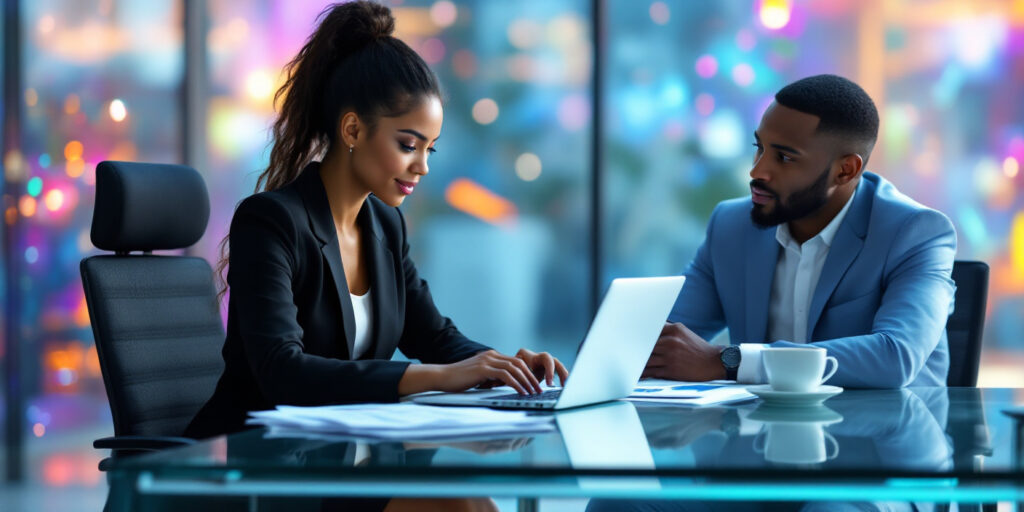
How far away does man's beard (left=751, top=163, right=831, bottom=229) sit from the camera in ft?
8.04

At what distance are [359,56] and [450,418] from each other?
3.45ft

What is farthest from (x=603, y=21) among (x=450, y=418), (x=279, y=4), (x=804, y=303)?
(x=450, y=418)

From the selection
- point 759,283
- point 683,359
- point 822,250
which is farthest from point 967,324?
point 683,359

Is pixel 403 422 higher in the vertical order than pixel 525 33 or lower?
lower

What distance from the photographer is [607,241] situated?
473 cm

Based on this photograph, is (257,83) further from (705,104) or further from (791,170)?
(791,170)

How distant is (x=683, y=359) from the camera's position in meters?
2.03

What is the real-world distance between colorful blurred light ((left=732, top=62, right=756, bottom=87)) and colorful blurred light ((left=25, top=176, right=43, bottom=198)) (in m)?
3.02

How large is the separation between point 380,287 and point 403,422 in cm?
86

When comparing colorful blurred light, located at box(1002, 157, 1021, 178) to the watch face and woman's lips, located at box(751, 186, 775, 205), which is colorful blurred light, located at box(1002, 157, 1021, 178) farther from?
the watch face

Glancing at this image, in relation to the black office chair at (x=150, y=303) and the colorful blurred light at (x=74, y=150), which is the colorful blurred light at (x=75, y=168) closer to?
the colorful blurred light at (x=74, y=150)

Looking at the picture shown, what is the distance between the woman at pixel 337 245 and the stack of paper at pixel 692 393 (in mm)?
176

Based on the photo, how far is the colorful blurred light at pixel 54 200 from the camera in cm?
464

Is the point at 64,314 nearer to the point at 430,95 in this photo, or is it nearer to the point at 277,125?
the point at 277,125
